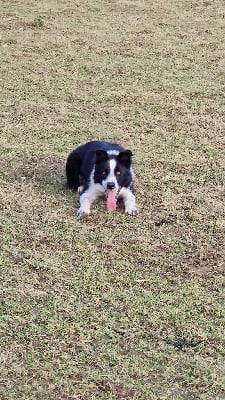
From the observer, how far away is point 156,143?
6.44 metres

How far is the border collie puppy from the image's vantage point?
524 centimetres

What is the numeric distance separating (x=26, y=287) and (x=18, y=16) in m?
7.92

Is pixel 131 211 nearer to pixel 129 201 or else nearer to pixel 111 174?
pixel 129 201

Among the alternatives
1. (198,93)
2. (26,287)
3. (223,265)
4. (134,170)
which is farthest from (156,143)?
(26,287)

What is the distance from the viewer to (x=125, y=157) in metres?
5.34

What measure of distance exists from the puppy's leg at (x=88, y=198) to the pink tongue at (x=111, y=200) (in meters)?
0.10

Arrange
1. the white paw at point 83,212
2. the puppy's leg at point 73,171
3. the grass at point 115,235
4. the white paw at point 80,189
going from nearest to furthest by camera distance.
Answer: the grass at point 115,235, the white paw at point 83,212, the white paw at point 80,189, the puppy's leg at point 73,171

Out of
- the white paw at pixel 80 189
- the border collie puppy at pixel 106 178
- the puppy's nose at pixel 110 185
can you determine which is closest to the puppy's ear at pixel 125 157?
the border collie puppy at pixel 106 178

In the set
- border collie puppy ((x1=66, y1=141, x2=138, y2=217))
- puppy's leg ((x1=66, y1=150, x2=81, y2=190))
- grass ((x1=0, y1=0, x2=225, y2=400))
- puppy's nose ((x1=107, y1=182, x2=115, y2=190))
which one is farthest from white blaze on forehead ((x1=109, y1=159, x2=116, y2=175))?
puppy's leg ((x1=66, y1=150, x2=81, y2=190))

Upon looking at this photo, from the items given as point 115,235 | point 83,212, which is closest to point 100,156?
point 83,212

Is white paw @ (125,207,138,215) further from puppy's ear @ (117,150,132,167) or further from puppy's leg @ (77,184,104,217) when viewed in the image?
puppy's ear @ (117,150,132,167)

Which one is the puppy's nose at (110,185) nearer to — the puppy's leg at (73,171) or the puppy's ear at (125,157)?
the puppy's ear at (125,157)

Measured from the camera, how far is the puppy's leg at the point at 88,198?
5.12m

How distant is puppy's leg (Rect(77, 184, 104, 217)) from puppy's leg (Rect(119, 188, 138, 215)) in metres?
0.18
